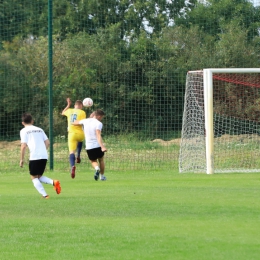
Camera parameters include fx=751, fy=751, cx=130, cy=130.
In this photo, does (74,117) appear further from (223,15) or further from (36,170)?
(223,15)

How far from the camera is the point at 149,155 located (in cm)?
2252

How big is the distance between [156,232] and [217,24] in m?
16.5

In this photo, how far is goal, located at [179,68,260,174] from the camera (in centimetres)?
1942

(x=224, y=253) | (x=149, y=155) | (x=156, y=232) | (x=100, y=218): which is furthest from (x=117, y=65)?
(x=224, y=253)

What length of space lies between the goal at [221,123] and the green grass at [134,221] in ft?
11.3

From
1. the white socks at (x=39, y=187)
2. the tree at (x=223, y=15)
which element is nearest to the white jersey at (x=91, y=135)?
the white socks at (x=39, y=187)

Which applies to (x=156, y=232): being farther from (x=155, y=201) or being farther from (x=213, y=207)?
(x=155, y=201)

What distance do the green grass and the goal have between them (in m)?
3.46

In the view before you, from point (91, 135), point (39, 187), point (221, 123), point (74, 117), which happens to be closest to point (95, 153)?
point (91, 135)

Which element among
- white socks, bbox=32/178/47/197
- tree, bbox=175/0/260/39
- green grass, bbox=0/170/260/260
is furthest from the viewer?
tree, bbox=175/0/260/39

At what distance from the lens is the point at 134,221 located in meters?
9.98

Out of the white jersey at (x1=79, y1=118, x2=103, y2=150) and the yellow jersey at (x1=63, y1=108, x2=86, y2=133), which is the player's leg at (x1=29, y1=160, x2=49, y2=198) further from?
the yellow jersey at (x1=63, y1=108, x2=86, y2=133)

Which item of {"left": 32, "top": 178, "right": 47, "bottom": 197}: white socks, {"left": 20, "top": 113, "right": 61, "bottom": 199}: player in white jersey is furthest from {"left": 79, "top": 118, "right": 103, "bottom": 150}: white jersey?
{"left": 32, "top": 178, "right": 47, "bottom": 197}: white socks

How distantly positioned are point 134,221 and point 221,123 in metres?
12.4
